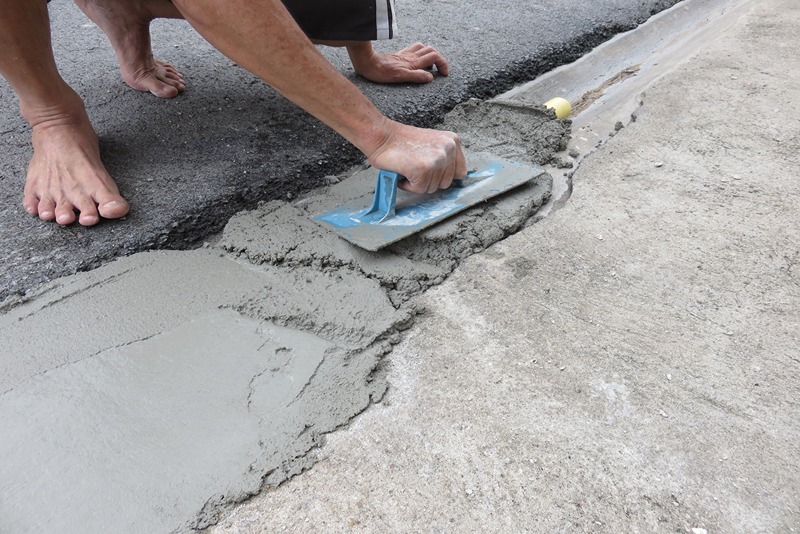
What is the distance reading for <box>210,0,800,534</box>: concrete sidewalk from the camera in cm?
92

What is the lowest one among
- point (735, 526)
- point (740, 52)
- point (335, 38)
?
point (735, 526)

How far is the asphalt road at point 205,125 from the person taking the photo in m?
1.52

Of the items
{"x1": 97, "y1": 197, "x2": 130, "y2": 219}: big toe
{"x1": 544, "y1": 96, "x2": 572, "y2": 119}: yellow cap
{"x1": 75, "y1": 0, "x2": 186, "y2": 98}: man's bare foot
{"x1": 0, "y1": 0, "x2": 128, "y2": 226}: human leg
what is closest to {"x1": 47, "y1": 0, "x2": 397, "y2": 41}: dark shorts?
{"x1": 75, "y1": 0, "x2": 186, "y2": 98}: man's bare foot

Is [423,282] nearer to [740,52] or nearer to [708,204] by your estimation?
[708,204]

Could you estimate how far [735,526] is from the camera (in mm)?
889

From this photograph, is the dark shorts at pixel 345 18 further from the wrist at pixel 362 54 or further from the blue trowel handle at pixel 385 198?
the blue trowel handle at pixel 385 198

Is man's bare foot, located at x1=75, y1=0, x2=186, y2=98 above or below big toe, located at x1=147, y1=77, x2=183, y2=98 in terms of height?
above

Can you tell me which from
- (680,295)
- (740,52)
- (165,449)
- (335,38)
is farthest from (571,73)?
(165,449)

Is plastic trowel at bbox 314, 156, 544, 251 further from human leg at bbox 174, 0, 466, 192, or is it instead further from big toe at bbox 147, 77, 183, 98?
big toe at bbox 147, 77, 183, 98

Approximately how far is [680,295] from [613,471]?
1.79 ft

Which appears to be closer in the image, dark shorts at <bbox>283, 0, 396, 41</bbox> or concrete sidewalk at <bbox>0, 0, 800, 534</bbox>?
concrete sidewalk at <bbox>0, 0, 800, 534</bbox>

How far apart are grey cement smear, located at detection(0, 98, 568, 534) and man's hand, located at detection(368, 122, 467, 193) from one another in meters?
0.14

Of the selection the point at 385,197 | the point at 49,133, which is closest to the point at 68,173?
the point at 49,133

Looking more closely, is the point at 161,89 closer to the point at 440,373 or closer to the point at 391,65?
the point at 391,65
